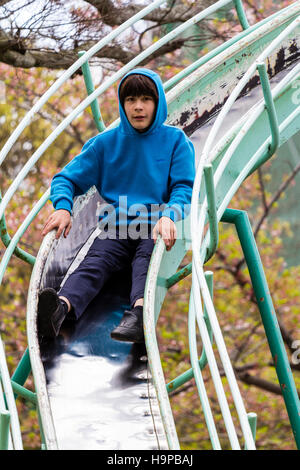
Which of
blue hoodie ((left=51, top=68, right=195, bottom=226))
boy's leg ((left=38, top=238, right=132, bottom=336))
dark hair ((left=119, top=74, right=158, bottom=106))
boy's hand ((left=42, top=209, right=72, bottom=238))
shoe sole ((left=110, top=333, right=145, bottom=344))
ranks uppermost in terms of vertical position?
dark hair ((left=119, top=74, right=158, bottom=106))

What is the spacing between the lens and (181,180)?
9.76ft

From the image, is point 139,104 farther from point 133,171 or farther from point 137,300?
point 137,300

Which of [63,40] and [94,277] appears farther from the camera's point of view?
[63,40]

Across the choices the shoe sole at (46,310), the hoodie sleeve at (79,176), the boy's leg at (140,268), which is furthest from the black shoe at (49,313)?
the hoodie sleeve at (79,176)

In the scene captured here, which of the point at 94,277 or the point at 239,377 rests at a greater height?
the point at 239,377

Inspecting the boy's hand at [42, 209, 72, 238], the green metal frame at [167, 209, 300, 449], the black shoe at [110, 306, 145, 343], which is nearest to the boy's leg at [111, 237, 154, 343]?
the black shoe at [110, 306, 145, 343]

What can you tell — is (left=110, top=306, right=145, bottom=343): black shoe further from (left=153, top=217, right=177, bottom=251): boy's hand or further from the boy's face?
the boy's face

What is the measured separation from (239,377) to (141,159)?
469 centimetres

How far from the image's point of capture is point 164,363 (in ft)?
24.6

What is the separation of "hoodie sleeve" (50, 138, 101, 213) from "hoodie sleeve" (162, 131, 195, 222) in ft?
1.04

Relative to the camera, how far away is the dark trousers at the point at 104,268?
9.08 ft

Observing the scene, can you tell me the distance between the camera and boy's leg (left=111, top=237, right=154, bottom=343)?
2.58 meters
